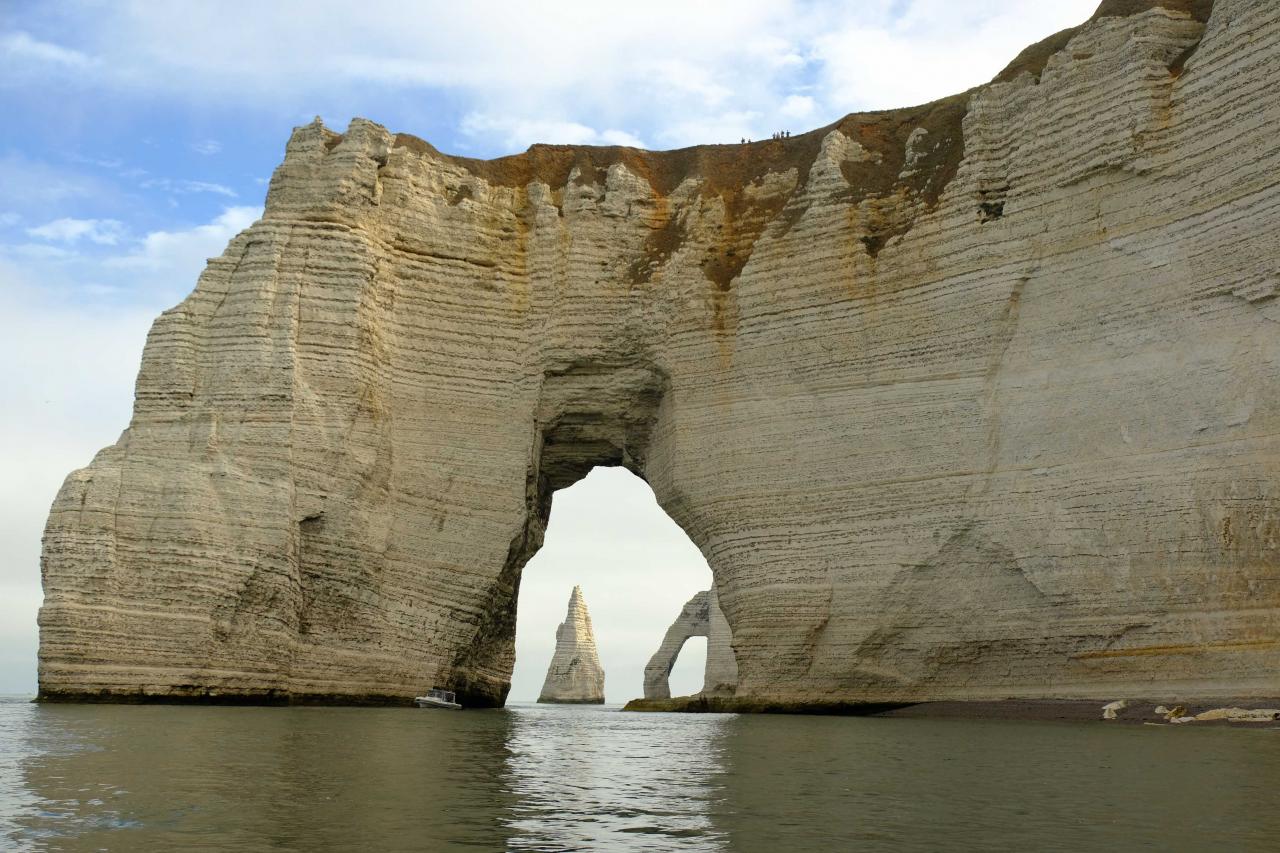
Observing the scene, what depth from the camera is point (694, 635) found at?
50719mm

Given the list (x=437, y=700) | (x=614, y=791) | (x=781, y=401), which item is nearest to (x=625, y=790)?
(x=614, y=791)

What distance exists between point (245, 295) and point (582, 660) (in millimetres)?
33120

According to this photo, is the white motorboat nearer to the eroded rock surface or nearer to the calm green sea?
the calm green sea

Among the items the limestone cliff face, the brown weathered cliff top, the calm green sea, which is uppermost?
the brown weathered cliff top

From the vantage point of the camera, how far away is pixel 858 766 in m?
11.9

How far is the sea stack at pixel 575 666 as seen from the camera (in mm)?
56094

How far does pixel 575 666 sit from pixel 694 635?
796cm

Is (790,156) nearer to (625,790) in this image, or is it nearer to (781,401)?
(781,401)

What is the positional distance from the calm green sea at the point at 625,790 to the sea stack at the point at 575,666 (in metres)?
40.2

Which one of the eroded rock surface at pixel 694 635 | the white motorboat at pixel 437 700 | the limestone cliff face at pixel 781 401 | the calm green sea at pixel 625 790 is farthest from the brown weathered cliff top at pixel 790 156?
the eroded rock surface at pixel 694 635

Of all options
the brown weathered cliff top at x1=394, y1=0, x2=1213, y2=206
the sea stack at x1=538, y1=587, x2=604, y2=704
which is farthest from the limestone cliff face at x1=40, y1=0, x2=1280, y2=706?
the sea stack at x1=538, y1=587, x2=604, y2=704

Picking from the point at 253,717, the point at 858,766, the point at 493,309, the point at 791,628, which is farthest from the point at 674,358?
the point at 858,766

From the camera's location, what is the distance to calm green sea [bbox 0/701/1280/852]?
7.34 meters

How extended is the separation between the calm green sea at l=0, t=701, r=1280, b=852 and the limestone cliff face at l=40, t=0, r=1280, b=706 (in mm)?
5066
